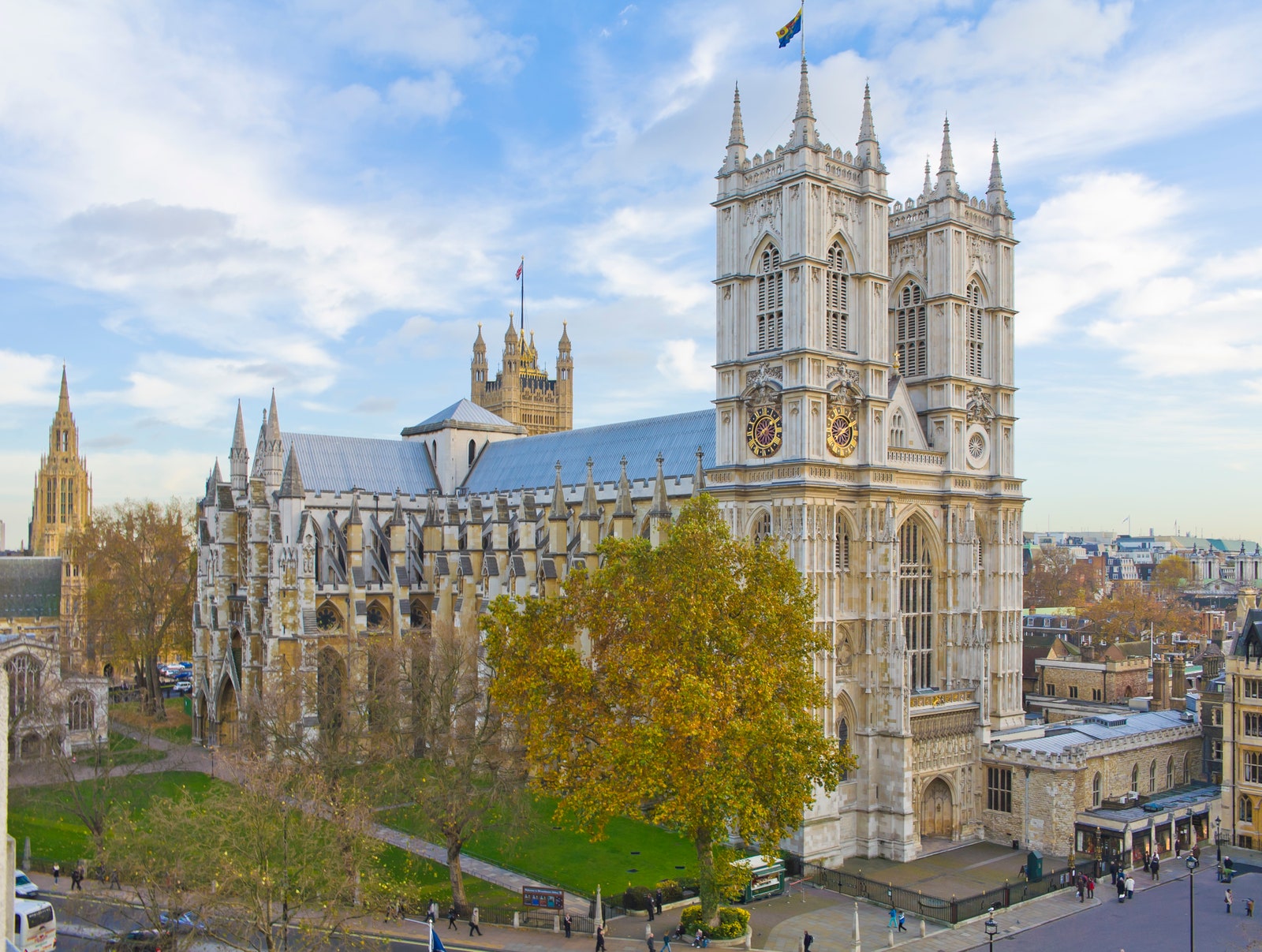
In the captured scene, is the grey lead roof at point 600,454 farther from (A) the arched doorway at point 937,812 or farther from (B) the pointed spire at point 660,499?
(A) the arched doorway at point 937,812

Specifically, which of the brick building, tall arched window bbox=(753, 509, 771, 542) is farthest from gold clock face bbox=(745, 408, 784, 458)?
the brick building

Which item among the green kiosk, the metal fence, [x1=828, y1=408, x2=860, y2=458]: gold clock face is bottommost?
the metal fence

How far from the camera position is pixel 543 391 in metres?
123

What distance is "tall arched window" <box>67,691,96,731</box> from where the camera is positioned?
57.2m

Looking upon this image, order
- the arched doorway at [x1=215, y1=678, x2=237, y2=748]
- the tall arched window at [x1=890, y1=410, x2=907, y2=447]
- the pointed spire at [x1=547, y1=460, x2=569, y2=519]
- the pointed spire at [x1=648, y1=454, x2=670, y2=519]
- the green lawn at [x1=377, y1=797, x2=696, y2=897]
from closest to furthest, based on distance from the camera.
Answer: the green lawn at [x1=377, y1=797, x2=696, y2=897]
the tall arched window at [x1=890, y1=410, x2=907, y2=447]
the pointed spire at [x1=648, y1=454, x2=670, y2=519]
the pointed spire at [x1=547, y1=460, x2=569, y2=519]
the arched doorway at [x1=215, y1=678, x2=237, y2=748]

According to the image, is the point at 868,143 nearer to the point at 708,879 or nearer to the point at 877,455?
the point at 877,455

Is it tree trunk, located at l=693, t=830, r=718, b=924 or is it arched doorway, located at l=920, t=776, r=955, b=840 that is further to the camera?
arched doorway, located at l=920, t=776, r=955, b=840

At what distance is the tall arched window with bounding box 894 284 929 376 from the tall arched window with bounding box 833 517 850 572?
10.2 metres

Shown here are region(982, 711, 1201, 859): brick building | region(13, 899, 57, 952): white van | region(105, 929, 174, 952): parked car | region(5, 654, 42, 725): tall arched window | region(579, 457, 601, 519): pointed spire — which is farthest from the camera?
region(579, 457, 601, 519): pointed spire

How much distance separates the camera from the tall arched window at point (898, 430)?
1804 inches

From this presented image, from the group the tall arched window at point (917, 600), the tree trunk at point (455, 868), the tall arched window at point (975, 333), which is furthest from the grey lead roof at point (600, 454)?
the tree trunk at point (455, 868)

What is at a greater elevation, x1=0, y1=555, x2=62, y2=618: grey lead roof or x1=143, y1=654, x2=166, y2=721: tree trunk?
x1=0, y1=555, x2=62, y2=618: grey lead roof

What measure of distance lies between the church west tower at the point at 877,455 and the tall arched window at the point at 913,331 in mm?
93

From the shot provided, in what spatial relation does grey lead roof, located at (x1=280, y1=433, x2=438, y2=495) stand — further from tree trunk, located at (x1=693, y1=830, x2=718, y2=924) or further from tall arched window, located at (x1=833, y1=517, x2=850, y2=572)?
tree trunk, located at (x1=693, y1=830, x2=718, y2=924)
